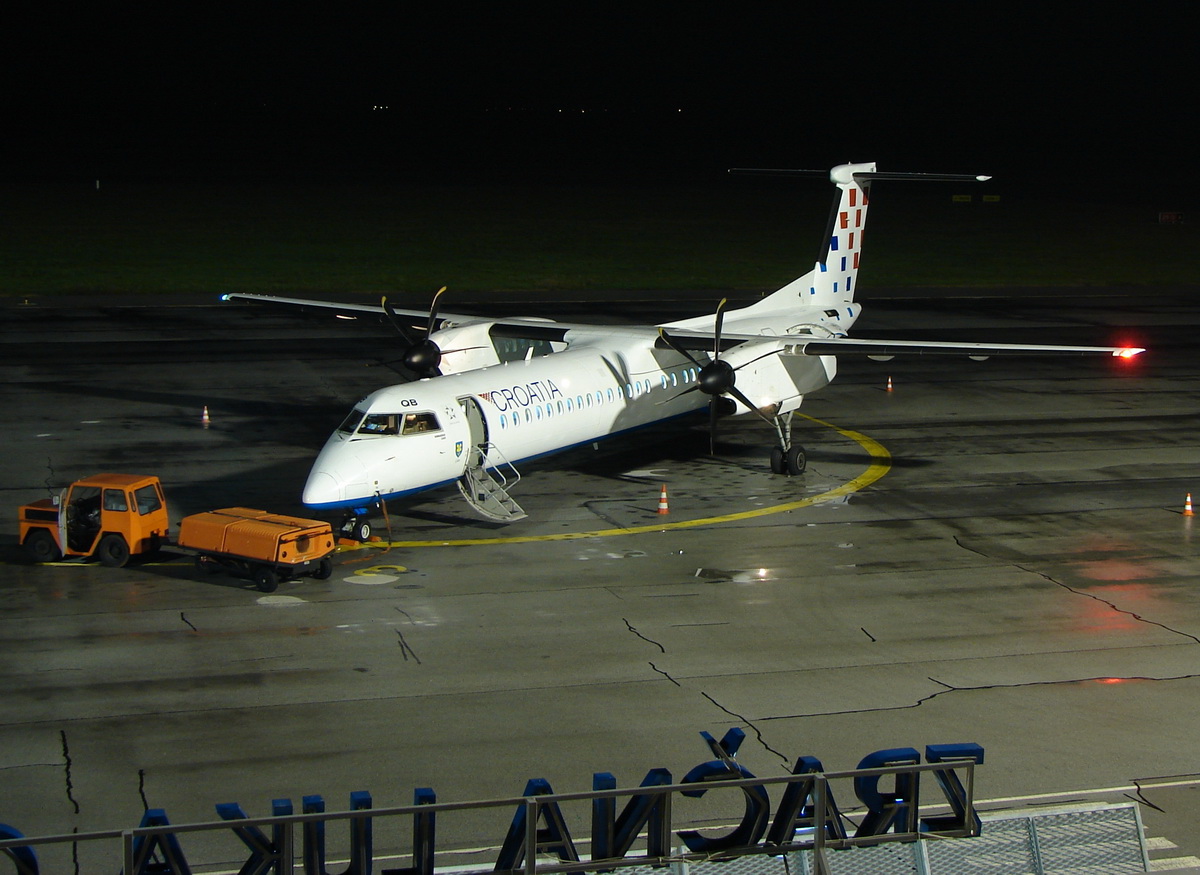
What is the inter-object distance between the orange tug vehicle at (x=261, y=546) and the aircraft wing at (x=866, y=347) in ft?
31.0

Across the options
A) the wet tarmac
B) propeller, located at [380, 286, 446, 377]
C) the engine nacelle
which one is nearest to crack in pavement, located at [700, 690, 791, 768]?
the wet tarmac

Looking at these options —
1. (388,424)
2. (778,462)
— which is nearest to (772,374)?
(778,462)

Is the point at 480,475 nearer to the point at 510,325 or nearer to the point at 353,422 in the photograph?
the point at 353,422

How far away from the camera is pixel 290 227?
A: 73.9 metres

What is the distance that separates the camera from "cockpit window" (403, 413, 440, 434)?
22.6 m

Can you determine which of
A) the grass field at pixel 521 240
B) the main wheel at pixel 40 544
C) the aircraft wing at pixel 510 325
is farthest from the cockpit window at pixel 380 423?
the grass field at pixel 521 240

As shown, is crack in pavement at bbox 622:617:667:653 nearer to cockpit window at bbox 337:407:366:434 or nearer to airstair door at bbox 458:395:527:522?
airstair door at bbox 458:395:527:522

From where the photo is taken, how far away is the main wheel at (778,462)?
2725 centimetres

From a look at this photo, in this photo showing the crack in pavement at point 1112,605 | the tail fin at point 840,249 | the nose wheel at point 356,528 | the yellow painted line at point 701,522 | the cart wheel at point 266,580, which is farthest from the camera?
the tail fin at point 840,249

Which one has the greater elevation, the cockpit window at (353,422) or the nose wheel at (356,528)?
the cockpit window at (353,422)

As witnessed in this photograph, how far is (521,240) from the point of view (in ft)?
233

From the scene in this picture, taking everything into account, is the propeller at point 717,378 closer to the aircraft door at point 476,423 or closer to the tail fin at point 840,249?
the aircraft door at point 476,423

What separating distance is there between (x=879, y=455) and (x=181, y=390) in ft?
59.5

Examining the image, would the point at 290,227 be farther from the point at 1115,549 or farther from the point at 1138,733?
the point at 1138,733
